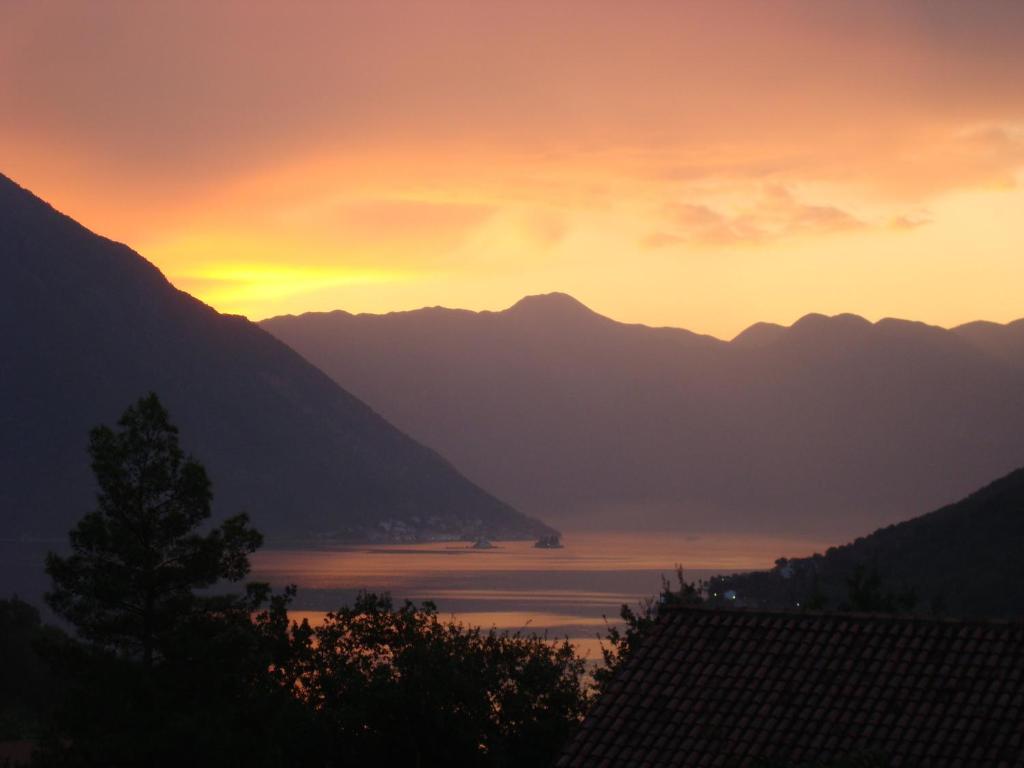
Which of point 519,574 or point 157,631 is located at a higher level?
point 157,631

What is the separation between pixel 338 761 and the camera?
59.9ft

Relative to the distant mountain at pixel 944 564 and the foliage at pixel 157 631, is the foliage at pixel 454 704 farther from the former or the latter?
the distant mountain at pixel 944 564

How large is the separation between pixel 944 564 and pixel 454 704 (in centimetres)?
4090

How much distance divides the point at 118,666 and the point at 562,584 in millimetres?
88752

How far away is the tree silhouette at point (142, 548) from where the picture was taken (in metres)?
20.6

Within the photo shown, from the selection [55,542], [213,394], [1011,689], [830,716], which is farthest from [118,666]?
[213,394]

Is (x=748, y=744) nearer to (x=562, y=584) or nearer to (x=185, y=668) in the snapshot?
(x=185, y=668)

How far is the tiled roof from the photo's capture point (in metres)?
12.2

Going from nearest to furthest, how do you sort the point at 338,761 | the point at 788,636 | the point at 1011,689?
1. the point at 1011,689
2. the point at 788,636
3. the point at 338,761

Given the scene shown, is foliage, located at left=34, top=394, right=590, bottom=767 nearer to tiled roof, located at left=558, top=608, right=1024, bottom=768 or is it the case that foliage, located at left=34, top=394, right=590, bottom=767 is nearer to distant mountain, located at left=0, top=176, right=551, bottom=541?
tiled roof, located at left=558, top=608, right=1024, bottom=768

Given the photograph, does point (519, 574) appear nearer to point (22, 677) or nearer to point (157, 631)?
point (22, 677)

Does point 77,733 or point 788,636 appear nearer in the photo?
point 788,636

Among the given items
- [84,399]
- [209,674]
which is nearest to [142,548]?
[209,674]

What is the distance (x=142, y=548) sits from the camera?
20844 millimetres
